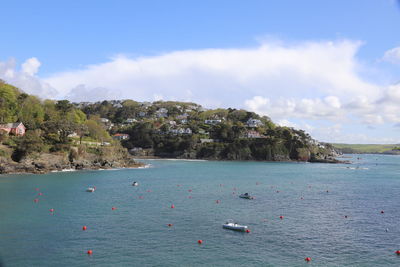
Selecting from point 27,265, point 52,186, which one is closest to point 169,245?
point 27,265

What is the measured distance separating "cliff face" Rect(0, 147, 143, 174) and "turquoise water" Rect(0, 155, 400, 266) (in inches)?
822

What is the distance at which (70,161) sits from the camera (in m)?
91.2

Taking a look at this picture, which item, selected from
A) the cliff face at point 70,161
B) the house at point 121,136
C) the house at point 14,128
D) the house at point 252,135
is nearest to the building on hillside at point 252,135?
the house at point 252,135

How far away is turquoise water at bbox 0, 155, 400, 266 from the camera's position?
2642 cm

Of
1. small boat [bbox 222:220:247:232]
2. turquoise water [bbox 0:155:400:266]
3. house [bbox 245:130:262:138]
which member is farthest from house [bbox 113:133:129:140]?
small boat [bbox 222:220:247:232]

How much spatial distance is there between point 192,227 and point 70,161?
6592cm

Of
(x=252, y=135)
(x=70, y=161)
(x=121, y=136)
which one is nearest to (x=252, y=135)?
(x=252, y=135)

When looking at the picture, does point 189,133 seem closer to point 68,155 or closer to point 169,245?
point 68,155

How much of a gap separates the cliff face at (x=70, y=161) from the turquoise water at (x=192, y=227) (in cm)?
2088

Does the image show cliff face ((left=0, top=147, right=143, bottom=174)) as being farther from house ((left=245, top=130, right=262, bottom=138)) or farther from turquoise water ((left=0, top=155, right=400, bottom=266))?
house ((left=245, top=130, right=262, bottom=138))

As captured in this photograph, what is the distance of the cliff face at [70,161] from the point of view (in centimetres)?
7875

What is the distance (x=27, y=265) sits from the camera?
80.0ft

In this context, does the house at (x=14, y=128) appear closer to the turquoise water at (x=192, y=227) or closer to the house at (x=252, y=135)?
the turquoise water at (x=192, y=227)

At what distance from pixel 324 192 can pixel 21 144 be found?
6861 cm
